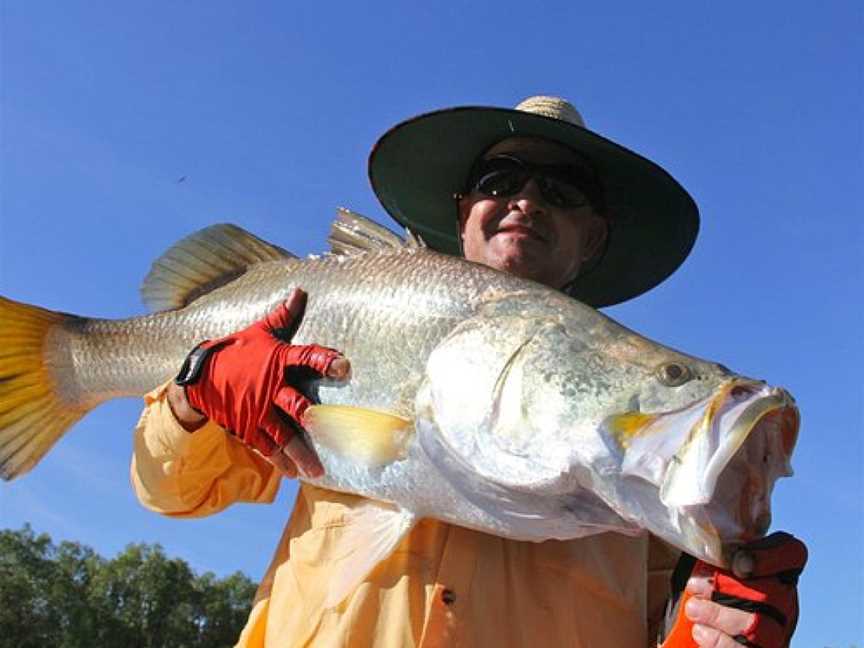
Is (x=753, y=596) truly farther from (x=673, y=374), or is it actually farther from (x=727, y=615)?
(x=673, y=374)

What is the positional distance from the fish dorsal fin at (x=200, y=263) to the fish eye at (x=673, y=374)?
6.58 feet

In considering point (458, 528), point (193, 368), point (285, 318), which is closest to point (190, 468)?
point (193, 368)

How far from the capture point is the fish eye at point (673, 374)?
2268 millimetres

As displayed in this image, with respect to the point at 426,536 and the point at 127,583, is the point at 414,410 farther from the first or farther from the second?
the point at 127,583

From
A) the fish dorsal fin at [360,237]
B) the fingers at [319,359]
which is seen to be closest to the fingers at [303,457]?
the fingers at [319,359]

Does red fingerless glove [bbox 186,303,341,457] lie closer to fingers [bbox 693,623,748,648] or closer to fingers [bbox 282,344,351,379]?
fingers [bbox 282,344,351,379]

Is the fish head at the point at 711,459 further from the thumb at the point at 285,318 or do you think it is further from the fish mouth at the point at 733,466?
the thumb at the point at 285,318

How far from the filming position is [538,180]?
3.69m

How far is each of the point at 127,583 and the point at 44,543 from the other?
419 centimetres

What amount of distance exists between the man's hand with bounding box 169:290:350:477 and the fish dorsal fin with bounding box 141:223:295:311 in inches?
34.4

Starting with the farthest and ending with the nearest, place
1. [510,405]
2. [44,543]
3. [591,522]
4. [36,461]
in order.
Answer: [44,543]
[36,461]
[510,405]
[591,522]

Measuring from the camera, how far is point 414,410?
2764 mm

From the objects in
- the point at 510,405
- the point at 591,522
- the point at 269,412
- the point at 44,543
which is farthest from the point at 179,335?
the point at 44,543

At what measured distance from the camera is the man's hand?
2.96m
